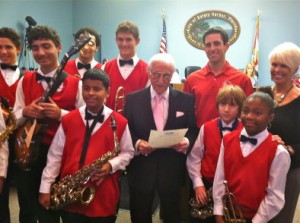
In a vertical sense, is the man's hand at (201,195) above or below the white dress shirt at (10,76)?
below

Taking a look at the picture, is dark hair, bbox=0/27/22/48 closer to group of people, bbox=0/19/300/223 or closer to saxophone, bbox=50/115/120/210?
group of people, bbox=0/19/300/223

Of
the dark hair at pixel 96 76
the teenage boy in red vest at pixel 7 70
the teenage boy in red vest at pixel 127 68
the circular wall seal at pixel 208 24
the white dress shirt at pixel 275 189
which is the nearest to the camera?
the white dress shirt at pixel 275 189

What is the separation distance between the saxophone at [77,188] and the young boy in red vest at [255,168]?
854 mm

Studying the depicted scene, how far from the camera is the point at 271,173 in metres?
2.19

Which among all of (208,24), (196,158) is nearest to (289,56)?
(196,158)

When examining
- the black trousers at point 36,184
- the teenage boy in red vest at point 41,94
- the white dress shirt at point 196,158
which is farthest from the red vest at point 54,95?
the white dress shirt at point 196,158

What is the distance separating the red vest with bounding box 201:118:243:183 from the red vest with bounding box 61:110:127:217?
0.73 metres

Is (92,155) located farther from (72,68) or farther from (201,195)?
(72,68)

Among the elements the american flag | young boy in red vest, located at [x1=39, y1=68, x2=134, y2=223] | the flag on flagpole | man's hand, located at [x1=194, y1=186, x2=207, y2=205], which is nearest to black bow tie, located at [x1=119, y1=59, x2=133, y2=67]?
young boy in red vest, located at [x1=39, y1=68, x2=134, y2=223]

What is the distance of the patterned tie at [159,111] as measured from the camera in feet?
8.63

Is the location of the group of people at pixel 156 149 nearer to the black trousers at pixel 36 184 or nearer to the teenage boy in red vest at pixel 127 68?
the black trousers at pixel 36 184

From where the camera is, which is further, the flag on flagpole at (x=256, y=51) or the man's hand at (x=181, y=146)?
the flag on flagpole at (x=256, y=51)

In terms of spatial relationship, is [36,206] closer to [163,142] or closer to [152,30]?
[163,142]

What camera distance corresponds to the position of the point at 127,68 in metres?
3.58
